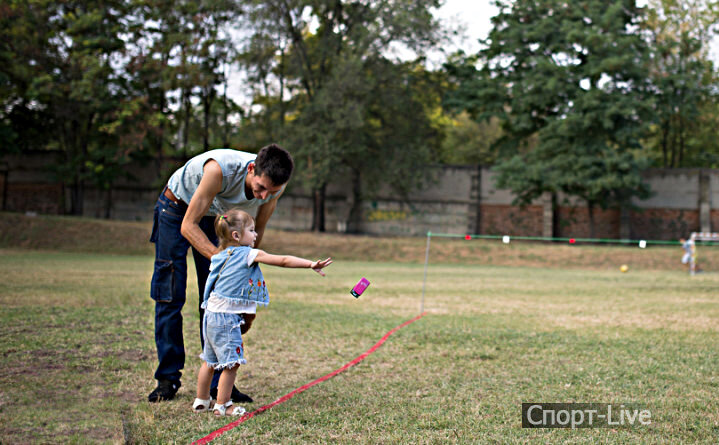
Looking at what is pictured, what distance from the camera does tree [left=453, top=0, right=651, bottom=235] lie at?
91.3 ft

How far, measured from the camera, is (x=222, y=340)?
407 centimetres

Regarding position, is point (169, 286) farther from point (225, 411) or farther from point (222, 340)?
point (225, 411)

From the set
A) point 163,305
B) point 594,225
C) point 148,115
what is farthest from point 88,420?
point 594,225

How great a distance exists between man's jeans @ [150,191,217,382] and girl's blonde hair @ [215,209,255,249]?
0.40 m

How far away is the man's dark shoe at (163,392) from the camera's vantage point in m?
4.34

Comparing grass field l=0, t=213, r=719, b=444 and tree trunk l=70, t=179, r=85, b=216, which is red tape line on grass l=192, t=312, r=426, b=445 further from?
tree trunk l=70, t=179, r=85, b=216

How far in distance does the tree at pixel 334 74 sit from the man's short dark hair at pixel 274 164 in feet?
77.7

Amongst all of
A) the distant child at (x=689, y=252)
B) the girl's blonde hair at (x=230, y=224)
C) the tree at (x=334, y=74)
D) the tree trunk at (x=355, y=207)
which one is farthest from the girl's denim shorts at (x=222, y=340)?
the tree trunk at (x=355, y=207)

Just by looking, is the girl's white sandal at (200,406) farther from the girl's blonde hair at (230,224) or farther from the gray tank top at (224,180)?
the gray tank top at (224,180)

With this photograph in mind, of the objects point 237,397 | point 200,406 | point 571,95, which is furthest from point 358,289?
point 571,95

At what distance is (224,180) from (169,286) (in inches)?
35.4

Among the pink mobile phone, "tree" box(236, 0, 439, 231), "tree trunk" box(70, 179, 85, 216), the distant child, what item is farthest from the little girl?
"tree trunk" box(70, 179, 85, 216)

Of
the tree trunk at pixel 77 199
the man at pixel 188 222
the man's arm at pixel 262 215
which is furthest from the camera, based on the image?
the tree trunk at pixel 77 199

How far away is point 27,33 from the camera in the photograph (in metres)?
28.1
